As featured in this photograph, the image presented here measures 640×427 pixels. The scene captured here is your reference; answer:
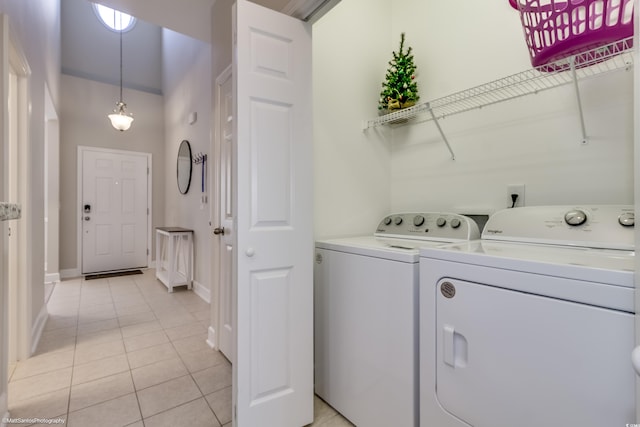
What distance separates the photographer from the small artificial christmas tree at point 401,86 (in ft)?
6.02

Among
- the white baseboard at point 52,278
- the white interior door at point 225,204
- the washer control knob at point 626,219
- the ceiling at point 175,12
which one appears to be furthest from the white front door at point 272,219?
the white baseboard at point 52,278

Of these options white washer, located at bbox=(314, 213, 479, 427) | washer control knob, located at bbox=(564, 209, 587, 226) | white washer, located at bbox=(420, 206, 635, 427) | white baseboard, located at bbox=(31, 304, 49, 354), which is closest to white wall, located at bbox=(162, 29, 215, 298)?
white baseboard, located at bbox=(31, 304, 49, 354)

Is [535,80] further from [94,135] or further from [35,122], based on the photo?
[94,135]

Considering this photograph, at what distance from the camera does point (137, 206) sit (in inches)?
202

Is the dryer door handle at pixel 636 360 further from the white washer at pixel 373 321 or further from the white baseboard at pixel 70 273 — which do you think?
the white baseboard at pixel 70 273

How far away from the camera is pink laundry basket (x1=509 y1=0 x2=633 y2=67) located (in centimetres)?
101

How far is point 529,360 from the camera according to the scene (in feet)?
2.77

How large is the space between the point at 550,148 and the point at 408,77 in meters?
0.86

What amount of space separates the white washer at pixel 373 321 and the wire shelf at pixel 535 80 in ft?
2.10

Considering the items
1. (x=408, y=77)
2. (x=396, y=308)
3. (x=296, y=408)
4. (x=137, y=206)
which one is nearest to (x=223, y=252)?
(x=296, y=408)

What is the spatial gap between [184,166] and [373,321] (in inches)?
152

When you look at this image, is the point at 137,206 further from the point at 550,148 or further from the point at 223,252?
the point at 550,148

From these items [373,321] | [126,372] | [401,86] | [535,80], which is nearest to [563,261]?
[373,321]

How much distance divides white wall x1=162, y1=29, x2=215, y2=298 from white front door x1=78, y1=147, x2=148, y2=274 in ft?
1.52
